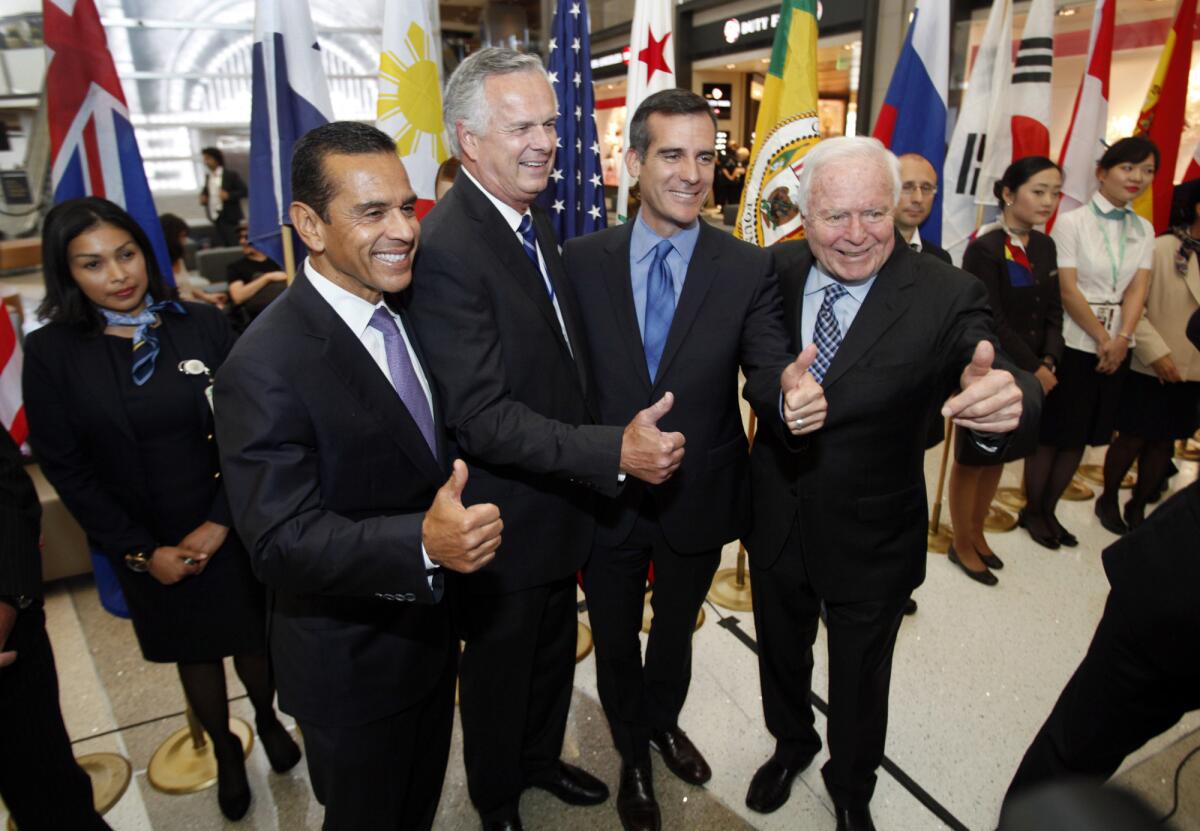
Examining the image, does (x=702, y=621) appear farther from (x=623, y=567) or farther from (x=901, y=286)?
(x=901, y=286)

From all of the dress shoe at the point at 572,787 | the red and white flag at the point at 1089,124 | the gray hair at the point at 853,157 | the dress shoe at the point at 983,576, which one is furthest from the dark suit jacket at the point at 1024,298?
the dress shoe at the point at 572,787

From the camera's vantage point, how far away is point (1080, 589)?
3328 mm

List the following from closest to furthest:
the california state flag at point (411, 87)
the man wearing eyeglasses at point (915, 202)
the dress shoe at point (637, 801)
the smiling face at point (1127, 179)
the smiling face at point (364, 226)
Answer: the smiling face at point (364, 226), the dress shoe at point (637, 801), the man wearing eyeglasses at point (915, 202), the smiling face at point (1127, 179), the california state flag at point (411, 87)

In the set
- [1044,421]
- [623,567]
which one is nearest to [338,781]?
[623,567]

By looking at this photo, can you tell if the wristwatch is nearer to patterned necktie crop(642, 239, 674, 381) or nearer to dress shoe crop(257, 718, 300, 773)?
dress shoe crop(257, 718, 300, 773)

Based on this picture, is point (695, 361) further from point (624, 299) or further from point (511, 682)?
point (511, 682)

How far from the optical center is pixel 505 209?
68.1 inches

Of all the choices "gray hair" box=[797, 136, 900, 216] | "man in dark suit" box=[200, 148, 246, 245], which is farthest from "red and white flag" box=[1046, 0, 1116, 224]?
"man in dark suit" box=[200, 148, 246, 245]

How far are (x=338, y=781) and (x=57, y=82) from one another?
106 inches

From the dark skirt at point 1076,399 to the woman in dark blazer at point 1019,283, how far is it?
1.01ft

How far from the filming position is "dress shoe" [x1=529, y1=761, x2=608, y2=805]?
7.20 ft

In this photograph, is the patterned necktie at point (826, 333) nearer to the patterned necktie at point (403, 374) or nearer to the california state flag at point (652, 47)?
the patterned necktie at point (403, 374)

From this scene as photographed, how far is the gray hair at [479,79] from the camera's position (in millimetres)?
1690

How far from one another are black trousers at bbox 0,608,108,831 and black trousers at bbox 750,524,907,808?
67.0 inches
